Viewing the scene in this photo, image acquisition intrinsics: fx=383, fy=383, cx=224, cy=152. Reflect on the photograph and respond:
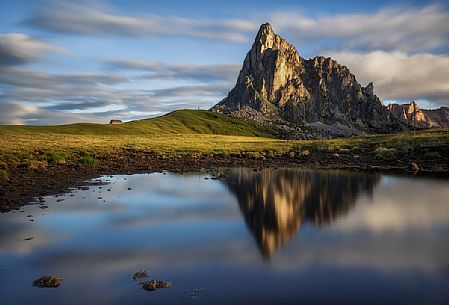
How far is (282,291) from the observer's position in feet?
43.0

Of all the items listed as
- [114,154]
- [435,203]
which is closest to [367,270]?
[435,203]

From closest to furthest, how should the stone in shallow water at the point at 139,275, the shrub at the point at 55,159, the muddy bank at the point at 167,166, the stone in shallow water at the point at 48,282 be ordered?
the stone in shallow water at the point at 48,282 < the stone in shallow water at the point at 139,275 < the muddy bank at the point at 167,166 < the shrub at the point at 55,159

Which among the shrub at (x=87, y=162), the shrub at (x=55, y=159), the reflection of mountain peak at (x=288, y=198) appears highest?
the shrub at (x=55, y=159)

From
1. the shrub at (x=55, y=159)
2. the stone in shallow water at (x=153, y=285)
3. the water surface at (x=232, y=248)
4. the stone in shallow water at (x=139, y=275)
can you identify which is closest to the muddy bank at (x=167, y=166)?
the shrub at (x=55, y=159)

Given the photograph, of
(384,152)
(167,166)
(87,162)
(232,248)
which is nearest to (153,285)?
(232,248)

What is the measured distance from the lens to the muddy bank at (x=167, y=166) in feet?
109

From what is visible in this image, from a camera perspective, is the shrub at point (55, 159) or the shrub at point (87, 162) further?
the shrub at point (87, 162)

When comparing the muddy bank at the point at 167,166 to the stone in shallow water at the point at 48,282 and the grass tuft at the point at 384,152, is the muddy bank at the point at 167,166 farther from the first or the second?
the stone in shallow water at the point at 48,282

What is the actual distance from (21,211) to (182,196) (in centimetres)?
1252

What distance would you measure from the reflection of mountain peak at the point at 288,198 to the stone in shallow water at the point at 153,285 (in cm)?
507

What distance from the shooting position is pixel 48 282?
1360 centimetres

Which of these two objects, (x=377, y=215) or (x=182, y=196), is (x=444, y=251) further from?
(x=182, y=196)

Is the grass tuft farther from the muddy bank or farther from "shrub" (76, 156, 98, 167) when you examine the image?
"shrub" (76, 156, 98, 167)

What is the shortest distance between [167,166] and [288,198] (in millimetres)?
29667
